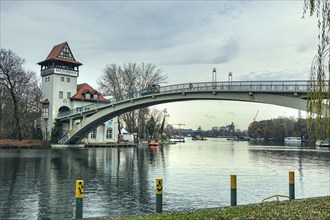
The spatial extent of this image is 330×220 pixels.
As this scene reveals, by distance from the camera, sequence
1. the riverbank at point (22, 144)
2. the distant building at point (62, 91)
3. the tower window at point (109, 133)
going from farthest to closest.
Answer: the tower window at point (109, 133) → the distant building at point (62, 91) → the riverbank at point (22, 144)

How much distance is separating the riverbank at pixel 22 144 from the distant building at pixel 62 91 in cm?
613

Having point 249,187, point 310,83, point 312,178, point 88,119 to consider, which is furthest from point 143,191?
point 88,119

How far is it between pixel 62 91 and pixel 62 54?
7520mm

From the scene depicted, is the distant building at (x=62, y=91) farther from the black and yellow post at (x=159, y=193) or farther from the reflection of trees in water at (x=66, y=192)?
the black and yellow post at (x=159, y=193)

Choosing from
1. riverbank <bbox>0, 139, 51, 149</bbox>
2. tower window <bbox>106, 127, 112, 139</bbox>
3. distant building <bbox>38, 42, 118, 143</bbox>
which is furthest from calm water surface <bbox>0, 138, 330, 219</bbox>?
tower window <bbox>106, 127, 112, 139</bbox>

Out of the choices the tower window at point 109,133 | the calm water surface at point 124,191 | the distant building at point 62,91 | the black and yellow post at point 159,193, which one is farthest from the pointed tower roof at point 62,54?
the black and yellow post at point 159,193

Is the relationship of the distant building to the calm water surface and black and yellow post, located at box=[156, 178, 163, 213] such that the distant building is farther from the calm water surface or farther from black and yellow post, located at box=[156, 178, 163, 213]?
black and yellow post, located at box=[156, 178, 163, 213]

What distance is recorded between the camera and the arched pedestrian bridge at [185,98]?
36841mm

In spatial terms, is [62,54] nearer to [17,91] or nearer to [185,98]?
[17,91]

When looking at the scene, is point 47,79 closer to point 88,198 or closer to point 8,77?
point 8,77

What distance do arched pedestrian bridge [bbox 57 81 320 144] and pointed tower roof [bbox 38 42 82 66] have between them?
11.1m

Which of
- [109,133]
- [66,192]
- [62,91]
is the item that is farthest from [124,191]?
[109,133]

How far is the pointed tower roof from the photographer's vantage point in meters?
70.1

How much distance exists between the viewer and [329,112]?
11.6 m
